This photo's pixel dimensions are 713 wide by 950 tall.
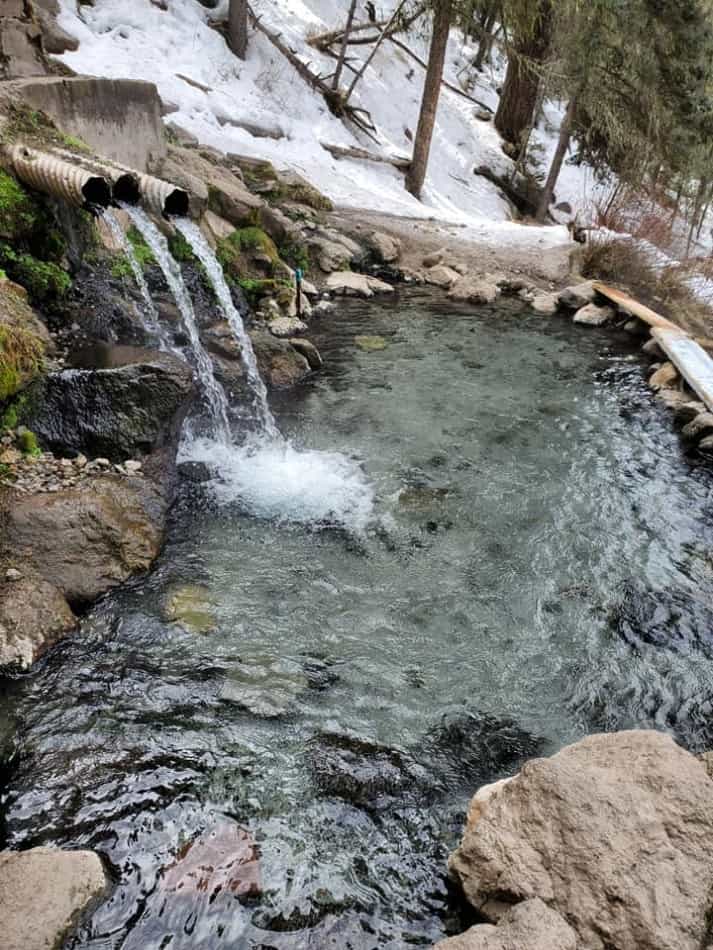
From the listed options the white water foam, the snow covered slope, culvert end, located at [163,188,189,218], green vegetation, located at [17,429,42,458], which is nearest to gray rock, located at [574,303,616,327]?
the snow covered slope

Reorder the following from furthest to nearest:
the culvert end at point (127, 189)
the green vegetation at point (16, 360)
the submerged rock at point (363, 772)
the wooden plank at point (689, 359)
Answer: the wooden plank at point (689, 359) < the culvert end at point (127, 189) < the green vegetation at point (16, 360) < the submerged rock at point (363, 772)

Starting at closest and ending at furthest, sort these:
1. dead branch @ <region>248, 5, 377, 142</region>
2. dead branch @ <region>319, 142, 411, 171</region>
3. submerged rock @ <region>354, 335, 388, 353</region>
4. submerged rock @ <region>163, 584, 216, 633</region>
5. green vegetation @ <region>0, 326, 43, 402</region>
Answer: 1. submerged rock @ <region>163, 584, 216, 633</region>
2. green vegetation @ <region>0, 326, 43, 402</region>
3. submerged rock @ <region>354, 335, 388, 353</region>
4. dead branch @ <region>319, 142, 411, 171</region>
5. dead branch @ <region>248, 5, 377, 142</region>

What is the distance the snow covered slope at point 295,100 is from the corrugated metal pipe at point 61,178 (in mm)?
7398

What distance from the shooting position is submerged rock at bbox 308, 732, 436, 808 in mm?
3248

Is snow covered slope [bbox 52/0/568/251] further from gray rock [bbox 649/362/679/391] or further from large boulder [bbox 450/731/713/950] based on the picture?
large boulder [bbox 450/731/713/950]

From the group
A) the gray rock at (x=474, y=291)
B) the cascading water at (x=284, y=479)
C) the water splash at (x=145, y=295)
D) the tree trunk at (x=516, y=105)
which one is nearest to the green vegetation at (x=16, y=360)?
the cascading water at (x=284, y=479)

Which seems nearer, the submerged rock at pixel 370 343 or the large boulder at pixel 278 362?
the large boulder at pixel 278 362

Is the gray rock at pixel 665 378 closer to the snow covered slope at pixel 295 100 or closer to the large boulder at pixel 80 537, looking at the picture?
the snow covered slope at pixel 295 100

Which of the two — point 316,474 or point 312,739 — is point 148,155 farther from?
point 312,739

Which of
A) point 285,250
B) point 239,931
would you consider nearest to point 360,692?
point 239,931

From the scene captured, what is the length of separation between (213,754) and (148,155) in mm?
8927

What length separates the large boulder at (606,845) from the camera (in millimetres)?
2256

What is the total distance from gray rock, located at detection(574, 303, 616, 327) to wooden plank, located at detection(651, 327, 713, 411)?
1.34 m

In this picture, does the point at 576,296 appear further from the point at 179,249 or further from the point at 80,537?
the point at 80,537
